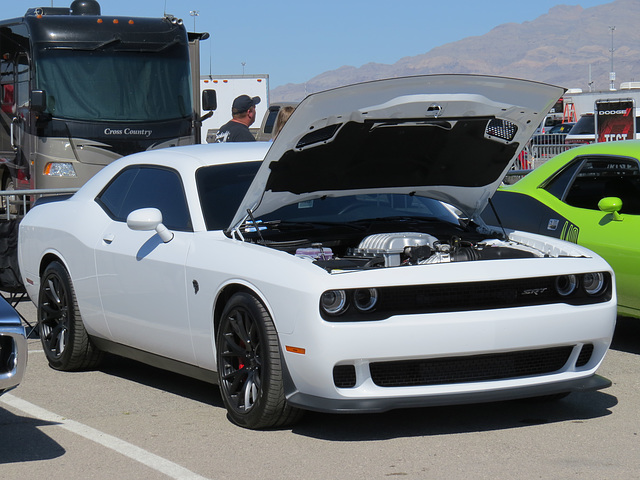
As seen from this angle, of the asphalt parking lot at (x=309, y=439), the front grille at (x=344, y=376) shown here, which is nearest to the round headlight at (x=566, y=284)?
the asphalt parking lot at (x=309, y=439)

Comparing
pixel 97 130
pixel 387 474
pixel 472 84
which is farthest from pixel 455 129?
pixel 97 130

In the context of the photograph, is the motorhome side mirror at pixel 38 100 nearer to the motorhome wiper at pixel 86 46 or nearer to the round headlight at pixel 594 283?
the motorhome wiper at pixel 86 46

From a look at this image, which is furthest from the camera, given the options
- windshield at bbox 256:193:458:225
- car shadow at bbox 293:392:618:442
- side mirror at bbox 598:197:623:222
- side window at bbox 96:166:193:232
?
side mirror at bbox 598:197:623:222

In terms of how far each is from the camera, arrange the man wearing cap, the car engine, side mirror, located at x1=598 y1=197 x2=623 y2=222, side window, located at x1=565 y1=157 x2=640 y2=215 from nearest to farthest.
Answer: the car engine
side mirror, located at x1=598 y1=197 x2=623 y2=222
side window, located at x1=565 y1=157 x2=640 y2=215
the man wearing cap

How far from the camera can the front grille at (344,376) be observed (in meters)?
5.09

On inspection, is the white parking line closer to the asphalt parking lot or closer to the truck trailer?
the asphalt parking lot

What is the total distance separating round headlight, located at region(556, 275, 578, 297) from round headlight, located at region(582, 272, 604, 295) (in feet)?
0.30

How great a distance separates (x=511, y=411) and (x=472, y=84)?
1760mm

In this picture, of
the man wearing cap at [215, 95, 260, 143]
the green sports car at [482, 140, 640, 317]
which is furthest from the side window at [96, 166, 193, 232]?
the man wearing cap at [215, 95, 260, 143]

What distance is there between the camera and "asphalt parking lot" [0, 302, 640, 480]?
477 centimetres

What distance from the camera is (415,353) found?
5.05 metres

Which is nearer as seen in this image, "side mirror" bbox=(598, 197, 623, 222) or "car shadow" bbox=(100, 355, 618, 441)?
"car shadow" bbox=(100, 355, 618, 441)

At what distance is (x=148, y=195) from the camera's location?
6.65 meters

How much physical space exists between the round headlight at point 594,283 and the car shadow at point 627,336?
2096 mm
